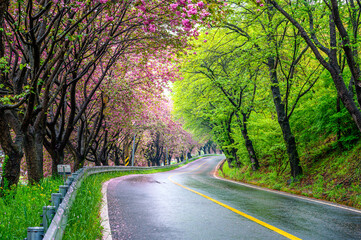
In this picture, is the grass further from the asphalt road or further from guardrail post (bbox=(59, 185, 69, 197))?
guardrail post (bbox=(59, 185, 69, 197))

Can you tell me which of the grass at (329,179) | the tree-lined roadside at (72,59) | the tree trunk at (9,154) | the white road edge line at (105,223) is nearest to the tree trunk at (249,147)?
the grass at (329,179)

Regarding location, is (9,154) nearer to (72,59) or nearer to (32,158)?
(32,158)

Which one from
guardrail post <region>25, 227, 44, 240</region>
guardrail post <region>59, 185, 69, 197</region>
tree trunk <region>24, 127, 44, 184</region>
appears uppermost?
tree trunk <region>24, 127, 44, 184</region>

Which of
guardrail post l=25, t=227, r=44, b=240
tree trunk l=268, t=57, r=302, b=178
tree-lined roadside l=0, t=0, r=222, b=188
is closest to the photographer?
guardrail post l=25, t=227, r=44, b=240

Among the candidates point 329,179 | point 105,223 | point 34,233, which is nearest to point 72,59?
point 105,223

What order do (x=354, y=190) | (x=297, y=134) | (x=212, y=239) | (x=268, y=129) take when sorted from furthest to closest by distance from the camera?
(x=268, y=129), (x=297, y=134), (x=354, y=190), (x=212, y=239)

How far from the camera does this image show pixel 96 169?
49.9ft

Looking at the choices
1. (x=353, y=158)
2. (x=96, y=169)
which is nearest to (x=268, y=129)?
(x=353, y=158)

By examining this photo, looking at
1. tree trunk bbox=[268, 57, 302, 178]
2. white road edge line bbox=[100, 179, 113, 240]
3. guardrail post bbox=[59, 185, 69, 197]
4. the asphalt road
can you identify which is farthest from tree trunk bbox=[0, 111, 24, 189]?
tree trunk bbox=[268, 57, 302, 178]

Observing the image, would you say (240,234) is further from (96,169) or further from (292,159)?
(96,169)

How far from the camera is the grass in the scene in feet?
29.3

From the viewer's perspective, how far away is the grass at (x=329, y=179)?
29.3 ft

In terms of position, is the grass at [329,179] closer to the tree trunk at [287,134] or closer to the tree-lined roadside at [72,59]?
the tree trunk at [287,134]

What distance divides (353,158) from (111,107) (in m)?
13.9
